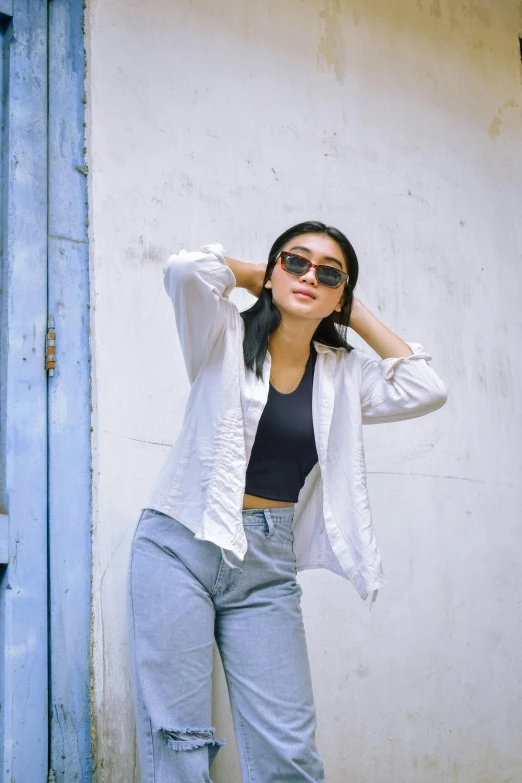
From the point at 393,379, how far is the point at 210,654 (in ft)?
3.09

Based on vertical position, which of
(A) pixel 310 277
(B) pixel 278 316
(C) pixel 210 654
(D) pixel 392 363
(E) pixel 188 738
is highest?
(A) pixel 310 277

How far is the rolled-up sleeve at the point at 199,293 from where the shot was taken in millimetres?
2137

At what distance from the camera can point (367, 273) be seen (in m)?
3.37

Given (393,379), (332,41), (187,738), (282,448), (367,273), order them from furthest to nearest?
(332,41) → (367,273) → (393,379) → (282,448) → (187,738)

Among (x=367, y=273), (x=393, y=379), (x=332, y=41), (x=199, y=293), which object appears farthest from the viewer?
(x=332, y=41)

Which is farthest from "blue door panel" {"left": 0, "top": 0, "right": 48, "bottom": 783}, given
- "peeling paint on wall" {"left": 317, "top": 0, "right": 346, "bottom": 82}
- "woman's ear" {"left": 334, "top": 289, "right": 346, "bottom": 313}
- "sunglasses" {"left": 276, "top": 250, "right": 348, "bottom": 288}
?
"peeling paint on wall" {"left": 317, "top": 0, "right": 346, "bottom": 82}

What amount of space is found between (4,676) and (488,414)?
7.18 ft

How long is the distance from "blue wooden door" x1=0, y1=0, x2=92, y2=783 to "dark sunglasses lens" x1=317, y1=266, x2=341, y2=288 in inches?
31.2

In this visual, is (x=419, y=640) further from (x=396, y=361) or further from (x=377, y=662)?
(x=396, y=361)

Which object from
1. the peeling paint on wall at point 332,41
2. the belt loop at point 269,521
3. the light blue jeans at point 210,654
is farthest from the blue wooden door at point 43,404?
the peeling paint on wall at point 332,41

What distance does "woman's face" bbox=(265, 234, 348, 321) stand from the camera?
2338mm

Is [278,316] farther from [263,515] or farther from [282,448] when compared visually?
[263,515]

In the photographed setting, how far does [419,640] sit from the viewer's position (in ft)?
10.4

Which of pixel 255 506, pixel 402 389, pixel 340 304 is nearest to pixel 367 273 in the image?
pixel 340 304
